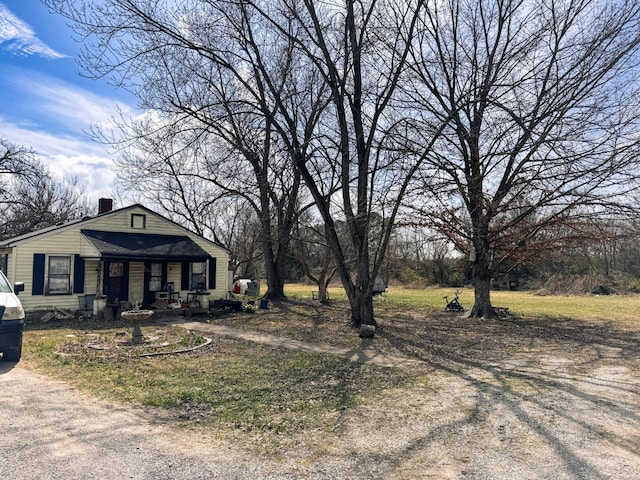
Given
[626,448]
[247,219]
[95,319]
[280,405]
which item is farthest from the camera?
[247,219]

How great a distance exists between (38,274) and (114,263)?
2440 millimetres

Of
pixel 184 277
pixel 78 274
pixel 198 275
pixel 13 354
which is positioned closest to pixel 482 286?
pixel 198 275

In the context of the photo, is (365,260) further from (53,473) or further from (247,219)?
(247,219)

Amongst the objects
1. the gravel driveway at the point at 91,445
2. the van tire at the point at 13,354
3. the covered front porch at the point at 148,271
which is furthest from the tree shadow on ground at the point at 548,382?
the covered front porch at the point at 148,271

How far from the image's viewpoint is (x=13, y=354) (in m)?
7.71

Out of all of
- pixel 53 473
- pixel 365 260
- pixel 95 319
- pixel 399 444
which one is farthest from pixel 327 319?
pixel 53 473

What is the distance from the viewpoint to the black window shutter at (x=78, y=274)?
50.1 ft

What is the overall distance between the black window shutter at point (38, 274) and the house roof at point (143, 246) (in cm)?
153

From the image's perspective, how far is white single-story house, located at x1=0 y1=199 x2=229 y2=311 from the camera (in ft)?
47.5

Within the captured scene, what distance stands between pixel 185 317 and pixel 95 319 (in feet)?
9.17

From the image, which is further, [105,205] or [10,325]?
[105,205]

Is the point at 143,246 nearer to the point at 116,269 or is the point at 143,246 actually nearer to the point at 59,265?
the point at 116,269

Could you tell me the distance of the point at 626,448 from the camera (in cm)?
414

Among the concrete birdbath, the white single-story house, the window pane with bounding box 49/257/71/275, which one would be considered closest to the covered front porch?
the white single-story house
